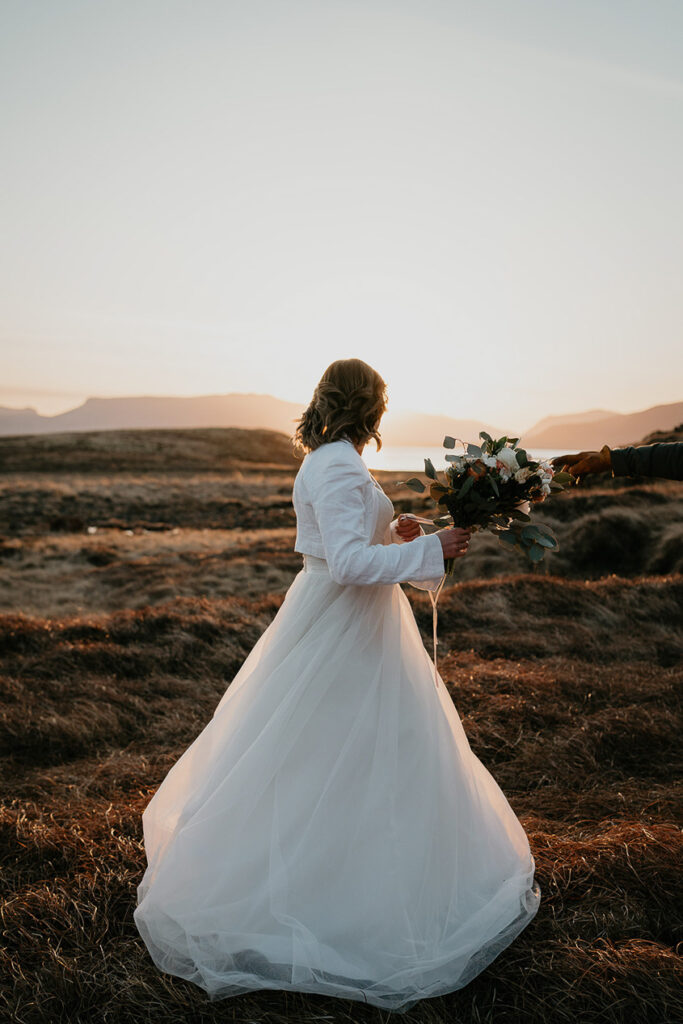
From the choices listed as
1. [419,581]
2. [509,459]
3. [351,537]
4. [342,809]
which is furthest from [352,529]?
[342,809]

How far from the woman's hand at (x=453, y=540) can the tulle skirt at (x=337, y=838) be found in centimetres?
42

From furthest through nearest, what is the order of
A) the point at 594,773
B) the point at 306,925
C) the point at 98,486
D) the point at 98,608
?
the point at 98,486 → the point at 98,608 → the point at 594,773 → the point at 306,925

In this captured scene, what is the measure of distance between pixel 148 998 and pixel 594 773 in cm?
351

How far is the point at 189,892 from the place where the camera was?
2.88 metres

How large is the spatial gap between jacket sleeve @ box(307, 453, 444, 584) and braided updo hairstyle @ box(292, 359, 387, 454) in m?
0.24

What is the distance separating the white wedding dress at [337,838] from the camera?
106 inches

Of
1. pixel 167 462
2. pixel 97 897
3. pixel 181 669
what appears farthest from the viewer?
pixel 167 462

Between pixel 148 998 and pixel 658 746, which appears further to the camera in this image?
pixel 658 746

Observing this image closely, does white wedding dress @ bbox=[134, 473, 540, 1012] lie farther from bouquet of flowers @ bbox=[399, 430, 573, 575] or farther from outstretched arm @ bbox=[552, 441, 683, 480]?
outstretched arm @ bbox=[552, 441, 683, 480]

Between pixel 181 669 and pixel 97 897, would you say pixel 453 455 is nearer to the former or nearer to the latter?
pixel 97 897

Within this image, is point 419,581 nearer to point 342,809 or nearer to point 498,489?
point 498,489

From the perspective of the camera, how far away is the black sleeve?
355cm

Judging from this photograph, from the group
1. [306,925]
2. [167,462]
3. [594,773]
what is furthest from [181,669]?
[167,462]

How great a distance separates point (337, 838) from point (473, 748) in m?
2.82
